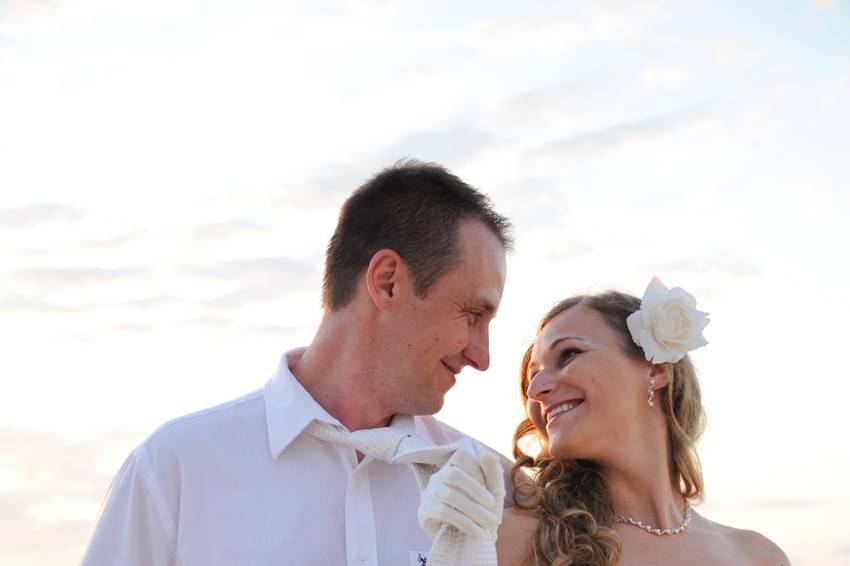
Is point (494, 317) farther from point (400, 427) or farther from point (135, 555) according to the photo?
point (135, 555)

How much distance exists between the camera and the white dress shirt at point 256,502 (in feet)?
12.7

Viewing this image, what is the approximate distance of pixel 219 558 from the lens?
3.87 m

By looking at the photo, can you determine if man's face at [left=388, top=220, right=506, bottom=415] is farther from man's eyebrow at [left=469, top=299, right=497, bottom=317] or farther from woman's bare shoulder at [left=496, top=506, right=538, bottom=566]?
woman's bare shoulder at [left=496, top=506, right=538, bottom=566]

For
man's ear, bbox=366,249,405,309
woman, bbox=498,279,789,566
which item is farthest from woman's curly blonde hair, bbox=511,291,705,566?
man's ear, bbox=366,249,405,309

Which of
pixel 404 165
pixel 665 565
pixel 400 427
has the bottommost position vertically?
pixel 665 565

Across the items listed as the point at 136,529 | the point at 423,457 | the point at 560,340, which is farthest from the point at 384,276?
the point at 136,529

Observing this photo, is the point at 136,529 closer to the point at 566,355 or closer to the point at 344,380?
the point at 344,380

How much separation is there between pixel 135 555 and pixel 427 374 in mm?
1244

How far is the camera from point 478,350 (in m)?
4.45

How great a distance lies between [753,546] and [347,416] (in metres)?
2.12

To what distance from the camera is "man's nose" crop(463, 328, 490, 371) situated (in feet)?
14.5

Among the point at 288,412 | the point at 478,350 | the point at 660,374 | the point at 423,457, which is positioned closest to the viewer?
the point at 423,457

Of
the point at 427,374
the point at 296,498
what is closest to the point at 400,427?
the point at 427,374

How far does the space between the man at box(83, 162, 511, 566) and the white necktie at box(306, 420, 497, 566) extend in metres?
0.05
